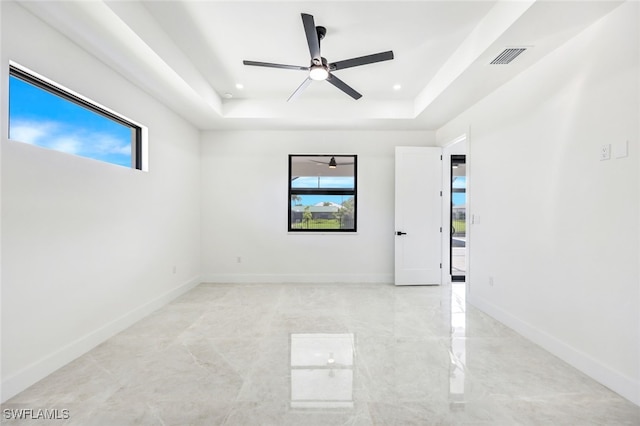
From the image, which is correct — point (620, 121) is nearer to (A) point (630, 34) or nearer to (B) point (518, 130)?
(A) point (630, 34)

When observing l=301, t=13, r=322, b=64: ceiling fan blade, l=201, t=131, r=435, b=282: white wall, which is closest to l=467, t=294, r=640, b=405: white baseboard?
l=201, t=131, r=435, b=282: white wall

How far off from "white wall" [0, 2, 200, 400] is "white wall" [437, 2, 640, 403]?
407cm

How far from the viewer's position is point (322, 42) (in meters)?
2.73

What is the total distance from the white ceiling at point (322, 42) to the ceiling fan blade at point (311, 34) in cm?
30

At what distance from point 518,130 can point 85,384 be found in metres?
4.34

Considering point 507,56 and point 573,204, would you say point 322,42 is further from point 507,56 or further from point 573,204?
point 573,204

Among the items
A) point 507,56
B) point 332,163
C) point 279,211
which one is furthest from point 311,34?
point 279,211

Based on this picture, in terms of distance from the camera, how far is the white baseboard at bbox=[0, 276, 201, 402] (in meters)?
1.82

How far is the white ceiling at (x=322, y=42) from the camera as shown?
205 centimetres

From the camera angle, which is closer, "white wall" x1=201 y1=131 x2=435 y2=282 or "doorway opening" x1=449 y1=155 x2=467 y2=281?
"white wall" x1=201 y1=131 x2=435 y2=282

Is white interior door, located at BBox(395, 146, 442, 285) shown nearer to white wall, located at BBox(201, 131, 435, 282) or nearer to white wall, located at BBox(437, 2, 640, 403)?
white wall, located at BBox(201, 131, 435, 282)

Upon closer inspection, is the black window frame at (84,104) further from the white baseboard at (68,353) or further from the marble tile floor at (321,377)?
the marble tile floor at (321,377)

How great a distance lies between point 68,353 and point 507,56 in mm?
4501

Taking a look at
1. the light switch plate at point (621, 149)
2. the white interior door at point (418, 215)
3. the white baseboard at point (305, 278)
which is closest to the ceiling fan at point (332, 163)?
the white interior door at point (418, 215)
